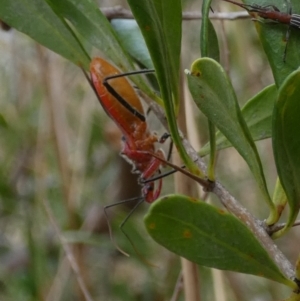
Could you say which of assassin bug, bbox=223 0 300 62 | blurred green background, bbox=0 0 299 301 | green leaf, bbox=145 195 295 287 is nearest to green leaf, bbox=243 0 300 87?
assassin bug, bbox=223 0 300 62

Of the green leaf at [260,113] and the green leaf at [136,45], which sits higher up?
the green leaf at [136,45]

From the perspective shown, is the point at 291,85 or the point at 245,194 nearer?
the point at 291,85

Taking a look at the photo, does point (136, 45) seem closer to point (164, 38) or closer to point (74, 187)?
point (164, 38)

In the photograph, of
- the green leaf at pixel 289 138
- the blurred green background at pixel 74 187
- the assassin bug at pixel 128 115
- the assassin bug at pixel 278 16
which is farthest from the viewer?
the blurred green background at pixel 74 187

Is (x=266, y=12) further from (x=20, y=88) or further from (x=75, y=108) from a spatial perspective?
(x=75, y=108)

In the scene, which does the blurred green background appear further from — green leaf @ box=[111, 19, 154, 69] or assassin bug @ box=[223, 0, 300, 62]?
assassin bug @ box=[223, 0, 300, 62]

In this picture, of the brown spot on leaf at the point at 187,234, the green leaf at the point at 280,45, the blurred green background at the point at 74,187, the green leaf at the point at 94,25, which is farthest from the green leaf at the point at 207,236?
the blurred green background at the point at 74,187

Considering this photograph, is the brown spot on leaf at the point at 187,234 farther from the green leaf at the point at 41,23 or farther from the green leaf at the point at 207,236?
the green leaf at the point at 41,23

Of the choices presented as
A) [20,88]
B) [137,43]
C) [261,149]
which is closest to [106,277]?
[20,88]
